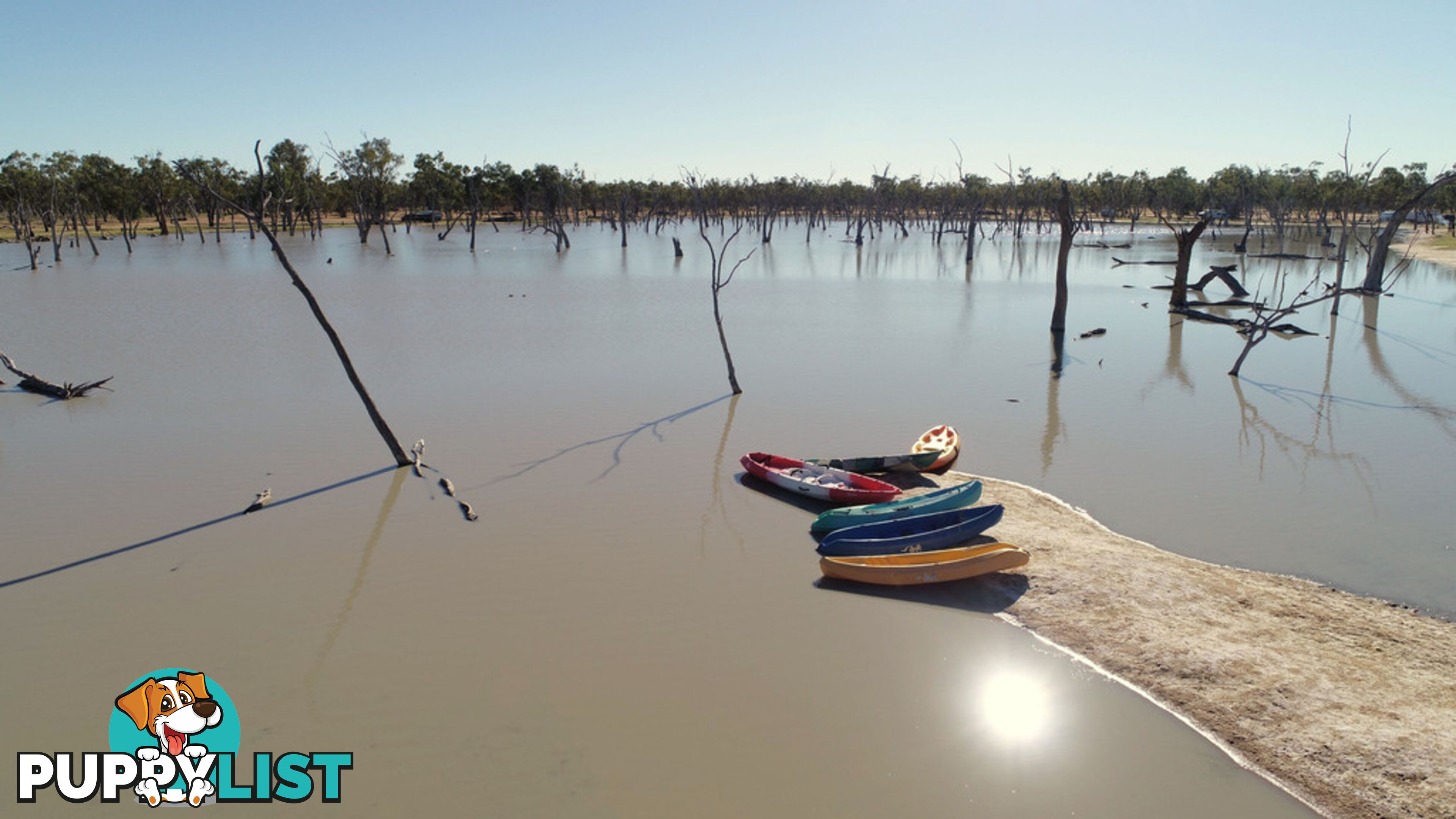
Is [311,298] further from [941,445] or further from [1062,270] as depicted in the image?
[1062,270]

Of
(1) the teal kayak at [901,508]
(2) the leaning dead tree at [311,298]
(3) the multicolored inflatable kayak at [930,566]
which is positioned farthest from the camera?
(2) the leaning dead tree at [311,298]

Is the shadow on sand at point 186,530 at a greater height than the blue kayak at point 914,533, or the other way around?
the blue kayak at point 914,533

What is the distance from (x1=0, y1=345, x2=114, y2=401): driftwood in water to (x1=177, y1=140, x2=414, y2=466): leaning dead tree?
22.9 ft

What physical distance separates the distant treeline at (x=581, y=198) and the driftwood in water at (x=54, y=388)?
30.7m

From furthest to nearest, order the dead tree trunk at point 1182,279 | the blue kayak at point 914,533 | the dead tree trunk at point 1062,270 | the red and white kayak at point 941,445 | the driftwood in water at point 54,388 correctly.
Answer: the dead tree trunk at point 1182,279 → the dead tree trunk at point 1062,270 → the driftwood in water at point 54,388 → the red and white kayak at point 941,445 → the blue kayak at point 914,533

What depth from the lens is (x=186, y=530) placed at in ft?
32.0

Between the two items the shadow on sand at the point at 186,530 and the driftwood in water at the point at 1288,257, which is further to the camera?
the driftwood in water at the point at 1288,257

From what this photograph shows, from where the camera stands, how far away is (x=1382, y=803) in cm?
544

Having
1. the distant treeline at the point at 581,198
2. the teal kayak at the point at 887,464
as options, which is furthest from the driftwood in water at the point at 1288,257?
the teal kayak at the point at 887,464

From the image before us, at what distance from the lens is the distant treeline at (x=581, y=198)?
56.0 metres

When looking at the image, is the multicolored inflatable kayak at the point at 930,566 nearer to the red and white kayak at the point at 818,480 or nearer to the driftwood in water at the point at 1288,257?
the red and white kayak at the point at 818,480

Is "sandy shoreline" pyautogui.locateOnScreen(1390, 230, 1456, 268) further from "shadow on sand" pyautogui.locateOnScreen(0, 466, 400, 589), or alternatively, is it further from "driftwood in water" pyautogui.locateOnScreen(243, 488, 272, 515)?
"driftwood in water" pyautogui.locateOnScreen(243, 488, 272, 515)

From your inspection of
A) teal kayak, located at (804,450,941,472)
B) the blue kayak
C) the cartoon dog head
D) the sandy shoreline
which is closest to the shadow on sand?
the cartoon dog head

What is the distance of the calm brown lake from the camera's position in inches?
240
